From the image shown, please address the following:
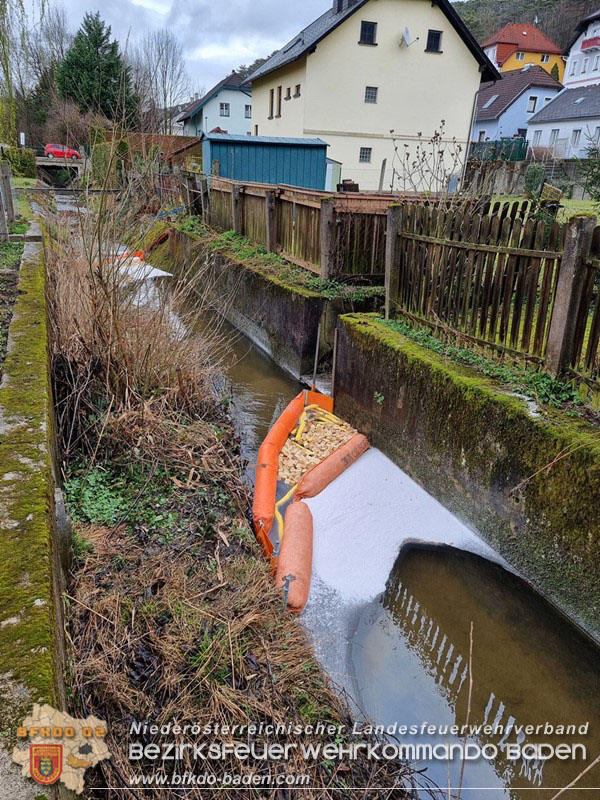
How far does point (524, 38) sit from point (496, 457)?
211 ft

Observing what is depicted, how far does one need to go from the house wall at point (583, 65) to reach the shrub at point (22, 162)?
41.0m

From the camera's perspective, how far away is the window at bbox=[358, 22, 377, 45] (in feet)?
79.6

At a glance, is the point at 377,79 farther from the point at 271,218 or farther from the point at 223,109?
the point at 223,109

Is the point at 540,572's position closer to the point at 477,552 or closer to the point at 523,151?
the point at 477,552

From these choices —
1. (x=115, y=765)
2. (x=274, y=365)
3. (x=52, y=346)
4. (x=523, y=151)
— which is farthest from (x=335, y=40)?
(x=115, y=765)

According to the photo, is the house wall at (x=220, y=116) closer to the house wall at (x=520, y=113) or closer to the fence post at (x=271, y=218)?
the house wall at (x=520, y=113)

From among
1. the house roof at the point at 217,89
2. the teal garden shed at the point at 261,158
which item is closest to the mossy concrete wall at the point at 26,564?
the teal garden shed at the point at 261,158

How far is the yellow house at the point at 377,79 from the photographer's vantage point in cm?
2411

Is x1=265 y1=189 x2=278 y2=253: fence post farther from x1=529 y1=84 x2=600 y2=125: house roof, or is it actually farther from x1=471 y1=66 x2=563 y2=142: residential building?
x1=471 y1=66 x2=563 y2=142: residential building

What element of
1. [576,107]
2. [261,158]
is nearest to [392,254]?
[261,158]

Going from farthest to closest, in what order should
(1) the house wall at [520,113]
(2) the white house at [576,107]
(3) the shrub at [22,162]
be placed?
(1) the house wall at [520,113]
(2) the white house at [576,107]
(3) the shrub at [22,162]

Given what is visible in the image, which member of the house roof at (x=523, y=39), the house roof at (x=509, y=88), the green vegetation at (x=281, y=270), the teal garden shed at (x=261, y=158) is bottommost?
the green vegetation at (x=281, y=270)

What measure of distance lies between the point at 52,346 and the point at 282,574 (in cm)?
284

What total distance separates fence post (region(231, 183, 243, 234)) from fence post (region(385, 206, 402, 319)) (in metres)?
6.16
